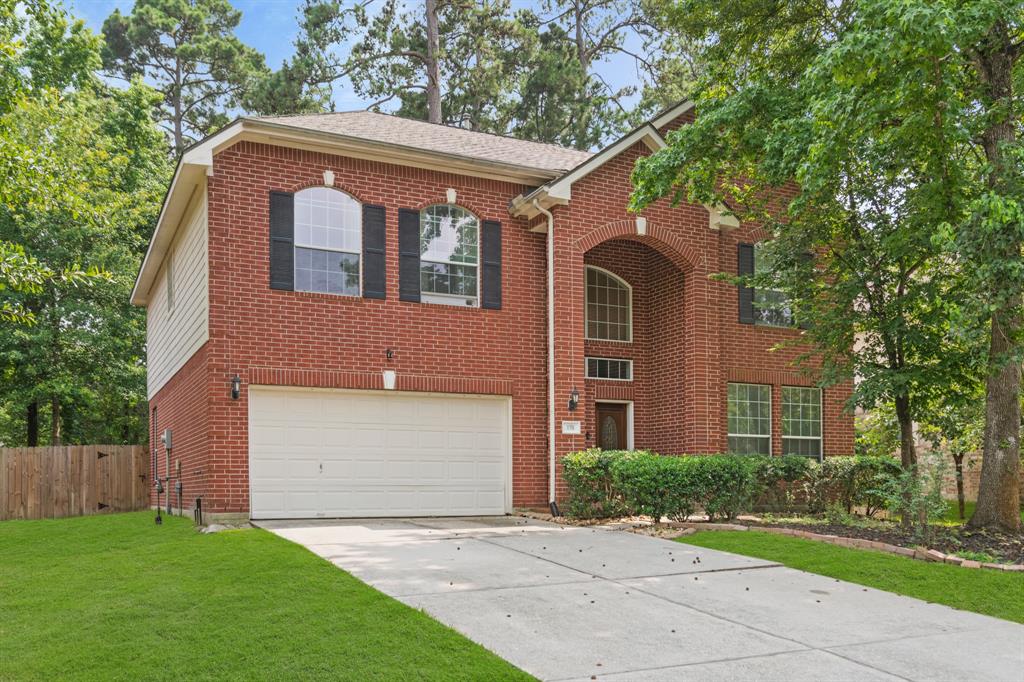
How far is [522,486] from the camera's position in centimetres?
1522

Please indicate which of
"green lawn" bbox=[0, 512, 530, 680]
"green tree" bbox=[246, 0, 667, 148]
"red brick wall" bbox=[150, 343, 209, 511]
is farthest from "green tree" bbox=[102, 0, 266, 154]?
"green lawn" bbox=[0, 512, 530, 680]

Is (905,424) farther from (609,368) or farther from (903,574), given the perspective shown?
(609,368)

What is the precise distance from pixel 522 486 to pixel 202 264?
→ 642 cm

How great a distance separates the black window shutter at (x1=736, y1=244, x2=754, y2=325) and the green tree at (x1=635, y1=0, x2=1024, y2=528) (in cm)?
188

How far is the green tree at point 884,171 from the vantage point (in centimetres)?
973

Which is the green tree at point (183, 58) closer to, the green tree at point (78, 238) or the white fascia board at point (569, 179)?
the green tree at point (78, 238)

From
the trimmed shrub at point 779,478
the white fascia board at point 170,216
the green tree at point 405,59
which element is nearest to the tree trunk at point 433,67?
the green tree at point 405,59

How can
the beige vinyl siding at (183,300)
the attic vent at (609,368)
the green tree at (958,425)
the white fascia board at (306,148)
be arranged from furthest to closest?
the attic vent at (609,368)
the beige vinyl siding at (183,300)
the white fascia board at (306,148)
the green tree at (958,425)

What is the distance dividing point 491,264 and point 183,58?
28.3 m

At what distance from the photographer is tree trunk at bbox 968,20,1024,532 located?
10.8 metres

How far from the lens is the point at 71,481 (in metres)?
20.1

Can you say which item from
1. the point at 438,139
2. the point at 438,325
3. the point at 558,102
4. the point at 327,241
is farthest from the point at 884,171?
the point at 558,102

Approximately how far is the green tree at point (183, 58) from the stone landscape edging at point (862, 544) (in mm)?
30917

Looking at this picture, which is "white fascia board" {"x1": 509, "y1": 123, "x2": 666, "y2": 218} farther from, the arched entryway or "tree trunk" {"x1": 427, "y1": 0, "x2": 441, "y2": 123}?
"tree trunk" {"x1": 427, "y1": 0, "x2": 441, "y2": 123}
